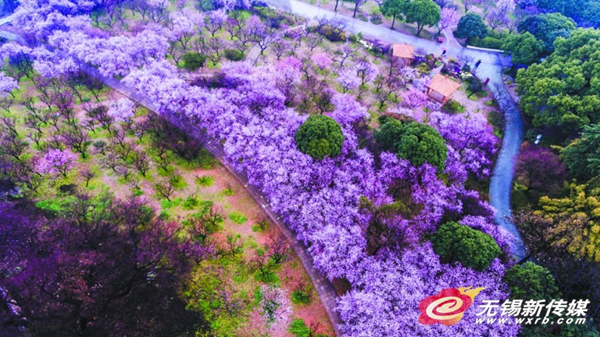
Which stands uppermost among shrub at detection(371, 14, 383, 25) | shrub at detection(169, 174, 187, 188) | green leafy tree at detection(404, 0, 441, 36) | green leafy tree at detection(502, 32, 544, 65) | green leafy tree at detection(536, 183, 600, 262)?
green leafy tree at detection(404, 0, 441, 36)

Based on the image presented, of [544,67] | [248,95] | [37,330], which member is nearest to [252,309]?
[37,330]

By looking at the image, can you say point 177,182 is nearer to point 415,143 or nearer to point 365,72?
point 415,143

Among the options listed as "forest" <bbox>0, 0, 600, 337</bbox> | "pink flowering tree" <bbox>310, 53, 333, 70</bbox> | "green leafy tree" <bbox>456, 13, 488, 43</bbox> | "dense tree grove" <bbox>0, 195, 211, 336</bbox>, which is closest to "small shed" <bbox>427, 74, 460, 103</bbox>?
"forest" <bbox>0, 0, 600, 337</bbox>

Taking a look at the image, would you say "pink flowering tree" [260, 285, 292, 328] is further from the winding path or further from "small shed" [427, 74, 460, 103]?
"small shed" [427, 74, 460, 103]

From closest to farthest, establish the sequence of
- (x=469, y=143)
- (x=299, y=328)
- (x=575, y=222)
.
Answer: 1. (x=299, y=328)
2. (x=575, y=222)
3. (x=469, y=143)

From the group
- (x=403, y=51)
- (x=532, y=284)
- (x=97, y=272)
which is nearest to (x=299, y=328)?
(x=97, y=272)

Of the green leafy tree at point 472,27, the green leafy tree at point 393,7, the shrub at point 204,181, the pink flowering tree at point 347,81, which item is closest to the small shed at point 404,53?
the pink flowering tree at point 347,81
